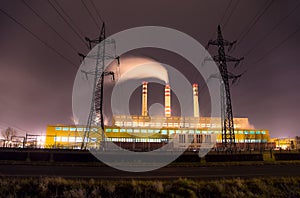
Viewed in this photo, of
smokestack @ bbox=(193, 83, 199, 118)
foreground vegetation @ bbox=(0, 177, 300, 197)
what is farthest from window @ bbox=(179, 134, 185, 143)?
foreground vegetation @ bbox=(0, 177, 300, 197)

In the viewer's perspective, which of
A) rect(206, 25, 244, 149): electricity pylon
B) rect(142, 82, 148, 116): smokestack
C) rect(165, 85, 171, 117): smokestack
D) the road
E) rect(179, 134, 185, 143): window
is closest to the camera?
the road

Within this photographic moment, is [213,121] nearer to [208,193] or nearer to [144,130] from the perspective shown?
[144,130]

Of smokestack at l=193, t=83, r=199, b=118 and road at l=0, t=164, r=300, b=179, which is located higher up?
smokestack at l=193, t=83, r=199, b=118

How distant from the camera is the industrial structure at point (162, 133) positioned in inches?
2852

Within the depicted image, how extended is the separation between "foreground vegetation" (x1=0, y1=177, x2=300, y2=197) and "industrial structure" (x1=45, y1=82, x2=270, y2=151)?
42927 millimetres

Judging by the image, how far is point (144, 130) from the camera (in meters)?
87.4

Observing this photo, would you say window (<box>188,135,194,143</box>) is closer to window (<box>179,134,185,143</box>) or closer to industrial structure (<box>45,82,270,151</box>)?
industrial structure (<box>45,82,270,151</box>)

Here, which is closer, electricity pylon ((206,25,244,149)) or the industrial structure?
electricity pylon ((206,25,244,149))

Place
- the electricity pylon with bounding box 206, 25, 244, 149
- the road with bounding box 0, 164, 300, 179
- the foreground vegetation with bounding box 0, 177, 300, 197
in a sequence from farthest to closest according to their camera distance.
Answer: the electricity pylon with bounding box 206, 25, 244, 149, the road with bounding box 0, 164, 300, 179, the foreground vegetation with bounding box 0, 177, 300, 197

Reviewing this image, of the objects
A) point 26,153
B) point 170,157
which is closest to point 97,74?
point 26,153

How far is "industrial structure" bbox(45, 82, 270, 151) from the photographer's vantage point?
72438mm

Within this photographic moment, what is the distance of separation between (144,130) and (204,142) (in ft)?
76.1

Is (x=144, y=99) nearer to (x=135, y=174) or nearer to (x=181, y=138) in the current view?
(x=181, y=138)

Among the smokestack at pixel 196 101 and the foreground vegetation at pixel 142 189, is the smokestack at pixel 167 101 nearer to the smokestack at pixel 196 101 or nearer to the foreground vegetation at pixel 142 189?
the smokestack at pixel 196 101
